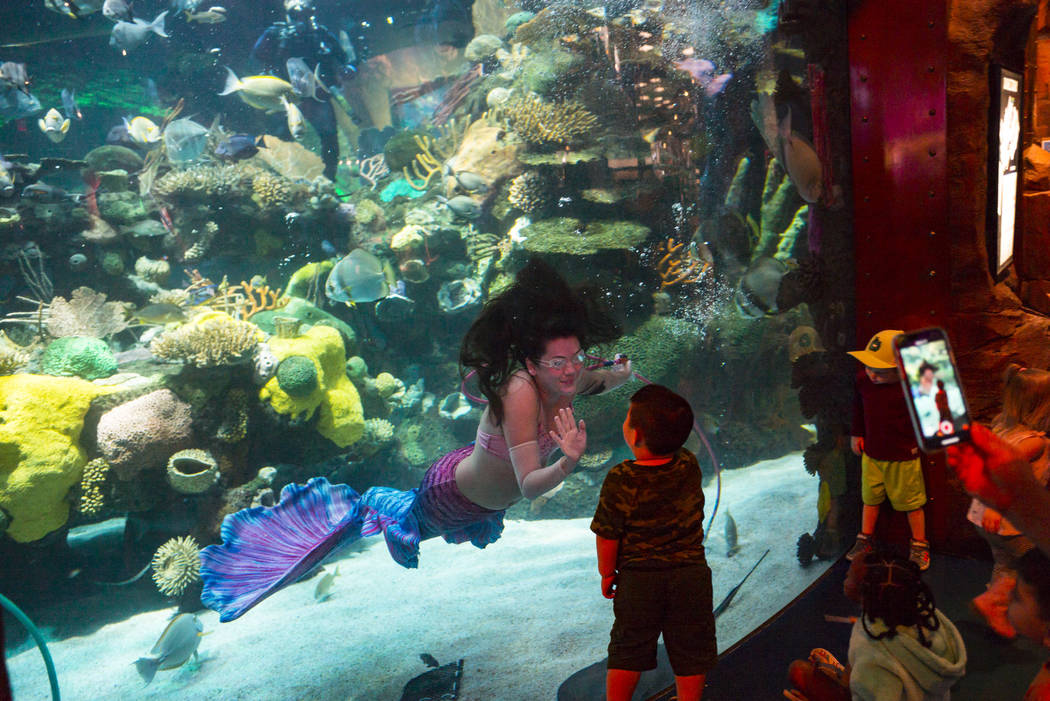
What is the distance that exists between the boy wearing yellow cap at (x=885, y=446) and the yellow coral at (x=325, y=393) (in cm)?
431

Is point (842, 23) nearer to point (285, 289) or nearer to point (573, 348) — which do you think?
point (573, 348)

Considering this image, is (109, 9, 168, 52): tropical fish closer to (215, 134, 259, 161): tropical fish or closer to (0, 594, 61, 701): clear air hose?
(215, 134, 259, 161): tropical fish

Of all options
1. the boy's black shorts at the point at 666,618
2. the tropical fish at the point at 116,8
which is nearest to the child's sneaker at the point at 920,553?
the boy's black shorts at the point at 666,618

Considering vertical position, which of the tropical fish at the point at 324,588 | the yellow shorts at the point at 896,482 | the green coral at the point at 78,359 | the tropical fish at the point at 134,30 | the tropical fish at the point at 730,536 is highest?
the tropical fish at the point at 134,30

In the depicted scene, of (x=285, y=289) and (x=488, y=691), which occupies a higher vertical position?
(x=285, y=289)

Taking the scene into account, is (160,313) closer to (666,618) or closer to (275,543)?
(275,543)

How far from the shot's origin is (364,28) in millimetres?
5887

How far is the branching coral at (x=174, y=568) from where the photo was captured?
4191 millimetres

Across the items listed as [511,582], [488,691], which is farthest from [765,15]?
[488,691]

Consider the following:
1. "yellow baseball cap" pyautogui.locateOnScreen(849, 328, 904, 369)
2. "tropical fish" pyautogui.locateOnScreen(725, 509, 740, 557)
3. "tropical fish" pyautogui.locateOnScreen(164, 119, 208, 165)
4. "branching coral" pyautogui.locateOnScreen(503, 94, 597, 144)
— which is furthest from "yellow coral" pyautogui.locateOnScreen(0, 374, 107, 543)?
"yellow baseball cap" pyautogui.locateOnScreen(849, 328, 904, 369)

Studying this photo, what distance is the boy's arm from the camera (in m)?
1.63

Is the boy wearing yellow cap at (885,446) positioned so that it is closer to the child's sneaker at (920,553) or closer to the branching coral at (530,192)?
the child's sneaker at (920,553)

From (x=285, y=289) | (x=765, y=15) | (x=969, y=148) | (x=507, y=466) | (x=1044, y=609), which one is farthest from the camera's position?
(x=285, y=289)

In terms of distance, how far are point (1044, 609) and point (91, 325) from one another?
7.09 meters
